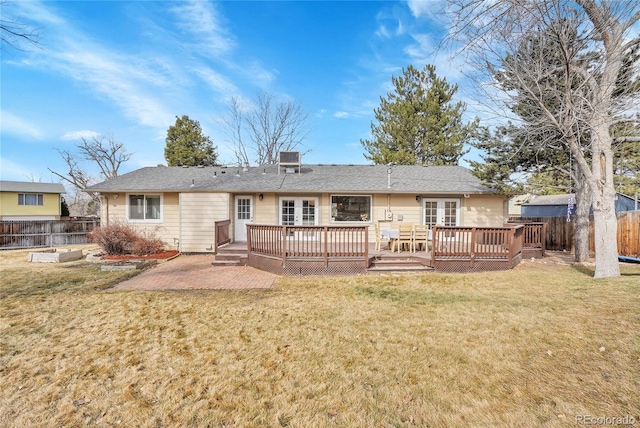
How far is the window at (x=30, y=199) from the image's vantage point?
24453mm

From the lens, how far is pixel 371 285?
670 centimetres

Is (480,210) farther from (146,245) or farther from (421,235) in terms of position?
(146,245)

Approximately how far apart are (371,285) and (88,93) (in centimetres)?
1981

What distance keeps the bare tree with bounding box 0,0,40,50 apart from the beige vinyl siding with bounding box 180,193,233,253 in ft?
20.7

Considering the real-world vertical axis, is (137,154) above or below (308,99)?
below

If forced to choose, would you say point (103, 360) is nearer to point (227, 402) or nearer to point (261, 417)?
point (227, 402)

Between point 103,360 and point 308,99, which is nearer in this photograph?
point 103,360

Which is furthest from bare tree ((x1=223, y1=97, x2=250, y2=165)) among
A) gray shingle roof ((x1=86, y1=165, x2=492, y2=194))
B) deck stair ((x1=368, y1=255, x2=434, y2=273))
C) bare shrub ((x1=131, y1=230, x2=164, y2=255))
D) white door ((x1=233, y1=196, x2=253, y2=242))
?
deck stair ((x1=368, y1=255, x2=434, y2=273))

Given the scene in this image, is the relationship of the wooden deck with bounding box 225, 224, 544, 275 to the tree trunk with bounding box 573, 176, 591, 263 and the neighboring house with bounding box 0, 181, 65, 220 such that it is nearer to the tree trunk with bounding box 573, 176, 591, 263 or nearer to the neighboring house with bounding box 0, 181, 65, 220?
the tree trunk with bounding box 573, 176, 591, 263

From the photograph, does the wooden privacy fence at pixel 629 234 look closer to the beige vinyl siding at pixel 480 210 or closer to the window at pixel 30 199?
the beige vinyl siding at pixel 480 210

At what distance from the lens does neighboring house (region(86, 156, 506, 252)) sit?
36.8 ft

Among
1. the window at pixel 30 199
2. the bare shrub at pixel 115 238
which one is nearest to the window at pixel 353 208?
the bare shrub at pixel 115 238

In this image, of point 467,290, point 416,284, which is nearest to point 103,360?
point 416,284

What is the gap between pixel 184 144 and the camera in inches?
930
